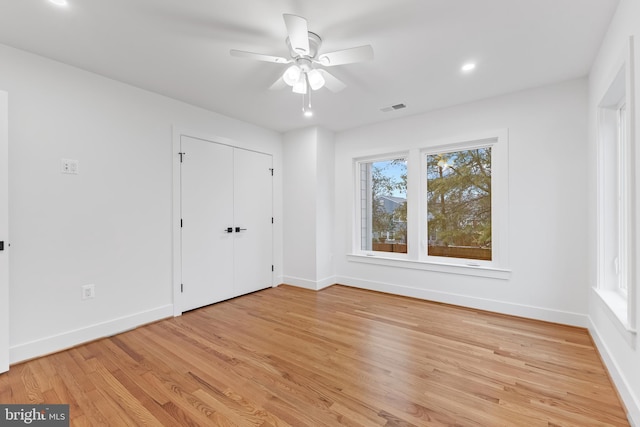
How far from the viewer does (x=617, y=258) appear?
2236 millimetres

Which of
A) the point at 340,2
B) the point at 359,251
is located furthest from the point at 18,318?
the point at 359,251

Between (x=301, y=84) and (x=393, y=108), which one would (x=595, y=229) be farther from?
(x=301, y=84)

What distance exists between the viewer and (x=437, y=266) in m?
3.66

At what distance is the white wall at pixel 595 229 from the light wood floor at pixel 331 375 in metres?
0.15

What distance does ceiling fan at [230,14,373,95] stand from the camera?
5.82 feet

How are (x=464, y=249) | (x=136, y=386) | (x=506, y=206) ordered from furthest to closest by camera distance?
1. (x=464, y=249)
2. (x=506, y=206)
3. (x=136, y=386)

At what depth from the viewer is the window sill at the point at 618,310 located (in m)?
1.61

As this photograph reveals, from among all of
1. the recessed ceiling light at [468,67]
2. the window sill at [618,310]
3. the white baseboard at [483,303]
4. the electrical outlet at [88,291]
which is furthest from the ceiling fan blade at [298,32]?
the white baseboard at [483,303]

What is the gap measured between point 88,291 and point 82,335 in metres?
0.39

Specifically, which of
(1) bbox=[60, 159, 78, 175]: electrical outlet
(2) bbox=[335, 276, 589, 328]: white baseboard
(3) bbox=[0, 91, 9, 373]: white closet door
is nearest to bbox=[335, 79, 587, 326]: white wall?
(2) bbox=[335, 276, 589, 328]: white baseboard

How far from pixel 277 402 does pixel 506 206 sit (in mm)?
3034

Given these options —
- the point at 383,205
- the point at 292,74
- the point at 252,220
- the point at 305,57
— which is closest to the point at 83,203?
the point at 252,220

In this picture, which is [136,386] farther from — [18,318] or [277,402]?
[18,318]

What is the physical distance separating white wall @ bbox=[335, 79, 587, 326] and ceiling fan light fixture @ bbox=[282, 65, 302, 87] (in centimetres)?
224
